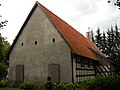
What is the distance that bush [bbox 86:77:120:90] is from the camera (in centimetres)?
1578

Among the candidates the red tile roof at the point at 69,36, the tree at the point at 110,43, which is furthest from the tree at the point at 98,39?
the red tile roof at the point at 69,36

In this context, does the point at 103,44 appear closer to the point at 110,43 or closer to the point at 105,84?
the point at 110,43

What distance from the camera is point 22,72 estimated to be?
2436cm

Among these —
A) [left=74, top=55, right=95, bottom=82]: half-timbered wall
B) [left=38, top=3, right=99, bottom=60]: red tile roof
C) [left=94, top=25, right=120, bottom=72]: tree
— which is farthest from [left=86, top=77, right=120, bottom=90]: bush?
[left=94, top=25, right=120, bottom=72]: tree

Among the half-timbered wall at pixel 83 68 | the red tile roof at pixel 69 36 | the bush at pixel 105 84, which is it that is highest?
the red tile roof at pixel 69 36

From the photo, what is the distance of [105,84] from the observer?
15.9 m

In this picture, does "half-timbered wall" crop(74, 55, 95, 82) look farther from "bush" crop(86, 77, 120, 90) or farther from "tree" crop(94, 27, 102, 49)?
"tree" crop(94, 27, 102, 49)

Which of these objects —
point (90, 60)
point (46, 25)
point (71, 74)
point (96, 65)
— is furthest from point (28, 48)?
point (96, 65)

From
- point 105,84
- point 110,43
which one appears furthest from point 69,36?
point 110,43

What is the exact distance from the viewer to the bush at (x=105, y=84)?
15.8m

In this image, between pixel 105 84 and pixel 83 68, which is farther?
pixel 83 68

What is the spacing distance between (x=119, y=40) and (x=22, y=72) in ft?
133

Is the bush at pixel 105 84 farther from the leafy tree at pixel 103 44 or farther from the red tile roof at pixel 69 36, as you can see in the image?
the leafy tree at pixel 103 44

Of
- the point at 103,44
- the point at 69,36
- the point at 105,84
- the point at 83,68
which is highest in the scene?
the point at 103,44
